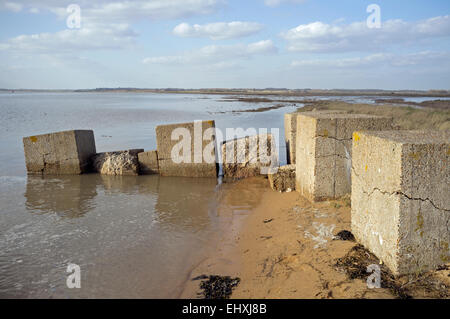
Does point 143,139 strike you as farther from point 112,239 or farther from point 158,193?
point 112,239

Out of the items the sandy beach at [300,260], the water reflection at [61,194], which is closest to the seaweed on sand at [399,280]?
the sandy beach at [300,260]

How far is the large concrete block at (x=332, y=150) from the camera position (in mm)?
5191

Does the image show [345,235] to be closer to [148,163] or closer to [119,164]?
[148,163]

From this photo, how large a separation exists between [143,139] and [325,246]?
35.2 ft

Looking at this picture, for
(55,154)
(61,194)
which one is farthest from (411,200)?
(55,154)

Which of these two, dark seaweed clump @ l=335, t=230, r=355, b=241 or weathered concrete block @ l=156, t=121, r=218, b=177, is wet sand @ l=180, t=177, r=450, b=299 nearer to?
dark seaweed clump @ l=335, t=230, r=355, b=241

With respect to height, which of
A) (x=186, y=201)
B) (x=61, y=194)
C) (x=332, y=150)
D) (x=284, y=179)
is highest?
(x=332, y=150)

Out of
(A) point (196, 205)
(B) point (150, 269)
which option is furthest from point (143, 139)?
(B) point (150, 269)

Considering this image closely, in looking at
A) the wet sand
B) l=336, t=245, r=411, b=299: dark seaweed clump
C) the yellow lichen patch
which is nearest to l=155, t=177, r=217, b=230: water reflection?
the wet sand

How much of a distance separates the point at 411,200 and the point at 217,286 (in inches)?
78.8

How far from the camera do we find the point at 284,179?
6.71 meters

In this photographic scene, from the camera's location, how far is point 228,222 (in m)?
5.50

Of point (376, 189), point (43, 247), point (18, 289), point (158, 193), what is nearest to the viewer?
point (376, 189)

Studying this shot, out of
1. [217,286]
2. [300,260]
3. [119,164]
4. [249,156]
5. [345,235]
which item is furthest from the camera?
[119,164]
